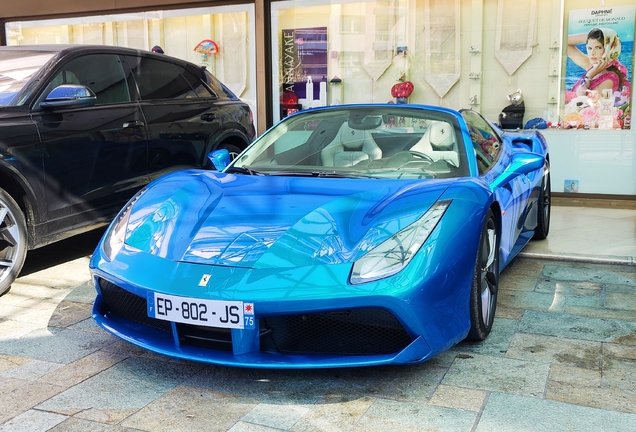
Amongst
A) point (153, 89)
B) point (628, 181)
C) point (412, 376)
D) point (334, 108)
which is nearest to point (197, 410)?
point (412, 376)

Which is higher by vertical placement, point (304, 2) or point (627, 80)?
point (304, 2)

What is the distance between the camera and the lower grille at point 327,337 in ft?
9.18

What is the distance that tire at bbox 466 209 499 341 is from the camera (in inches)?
125

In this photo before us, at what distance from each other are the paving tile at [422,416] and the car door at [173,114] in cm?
330

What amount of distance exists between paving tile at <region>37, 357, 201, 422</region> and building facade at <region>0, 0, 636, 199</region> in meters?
5.79

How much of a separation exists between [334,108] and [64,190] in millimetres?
1867

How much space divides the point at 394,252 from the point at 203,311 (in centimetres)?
78

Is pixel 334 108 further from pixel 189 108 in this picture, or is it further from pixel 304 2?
pixel 304 2

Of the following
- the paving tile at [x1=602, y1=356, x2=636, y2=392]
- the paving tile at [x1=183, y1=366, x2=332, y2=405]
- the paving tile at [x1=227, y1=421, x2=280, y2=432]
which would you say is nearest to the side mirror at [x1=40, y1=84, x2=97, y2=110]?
the paving tile at [x1=183, y1=366, x2=332, y2=405]

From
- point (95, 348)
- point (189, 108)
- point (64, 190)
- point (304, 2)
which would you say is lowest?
point (95, 348)

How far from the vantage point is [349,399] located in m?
2.79

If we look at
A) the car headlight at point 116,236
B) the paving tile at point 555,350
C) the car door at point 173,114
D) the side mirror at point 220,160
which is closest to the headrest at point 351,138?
the side mirror at point 220,160

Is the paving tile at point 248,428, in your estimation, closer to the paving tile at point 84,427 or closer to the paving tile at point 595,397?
the paving tile at point 84,427

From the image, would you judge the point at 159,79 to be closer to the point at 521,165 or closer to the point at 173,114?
the point at 173,114
